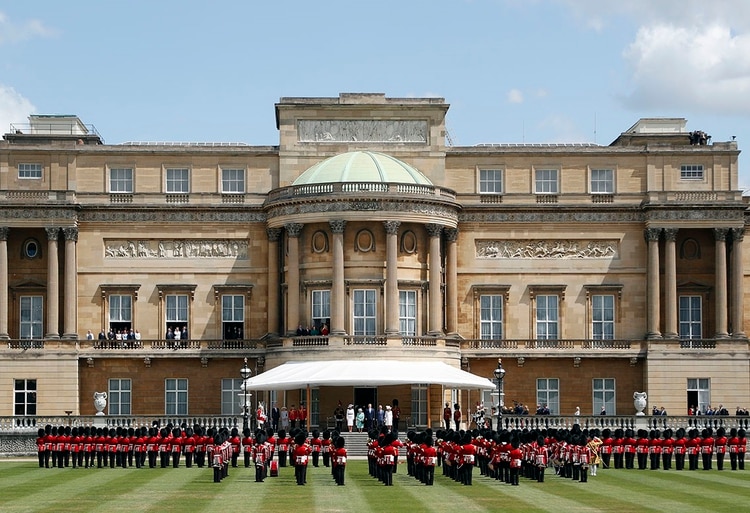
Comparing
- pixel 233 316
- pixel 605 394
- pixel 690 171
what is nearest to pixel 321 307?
pixel 233 316

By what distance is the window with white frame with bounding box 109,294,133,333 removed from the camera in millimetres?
78875

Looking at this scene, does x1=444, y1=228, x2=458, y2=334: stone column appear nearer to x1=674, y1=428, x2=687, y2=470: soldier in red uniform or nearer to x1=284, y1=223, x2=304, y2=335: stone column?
x1=284, y1=223, x2=304, y2=335: stone column

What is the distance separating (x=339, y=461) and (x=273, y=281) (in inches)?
1331

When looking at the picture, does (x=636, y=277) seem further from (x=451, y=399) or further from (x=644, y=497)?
(x=644, y=497)

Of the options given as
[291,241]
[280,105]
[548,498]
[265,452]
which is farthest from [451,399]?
[548,498]

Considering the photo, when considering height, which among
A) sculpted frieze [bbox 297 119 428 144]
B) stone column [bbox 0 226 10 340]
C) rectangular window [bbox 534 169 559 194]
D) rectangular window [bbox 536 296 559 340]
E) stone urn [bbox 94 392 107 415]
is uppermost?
sculpted frieze [bbox 297 119 428 144]

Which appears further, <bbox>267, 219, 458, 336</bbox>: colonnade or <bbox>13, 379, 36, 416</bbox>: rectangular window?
<bbox>13, 379, 36, 416</bbox>: rectangular window

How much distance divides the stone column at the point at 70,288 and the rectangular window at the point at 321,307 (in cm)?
1215

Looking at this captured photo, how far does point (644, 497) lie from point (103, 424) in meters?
34.8

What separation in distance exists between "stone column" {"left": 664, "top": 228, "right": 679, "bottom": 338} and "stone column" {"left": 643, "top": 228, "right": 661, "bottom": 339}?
1.62ft

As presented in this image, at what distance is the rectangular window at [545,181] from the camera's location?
80625 millimetres

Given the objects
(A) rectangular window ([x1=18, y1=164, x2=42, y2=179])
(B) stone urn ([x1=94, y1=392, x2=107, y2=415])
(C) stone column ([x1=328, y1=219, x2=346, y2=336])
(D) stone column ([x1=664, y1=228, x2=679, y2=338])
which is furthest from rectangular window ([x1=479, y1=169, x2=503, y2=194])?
(A) rectangular window ([x1=18, y1=164, x2=42, y2=179])

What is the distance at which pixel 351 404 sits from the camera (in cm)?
7388

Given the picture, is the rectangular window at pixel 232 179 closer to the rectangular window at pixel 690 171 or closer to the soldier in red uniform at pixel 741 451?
the rectangular window at pixel 690 171
